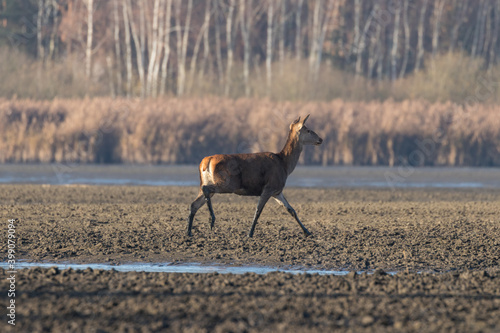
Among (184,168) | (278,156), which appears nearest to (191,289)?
(278,156)

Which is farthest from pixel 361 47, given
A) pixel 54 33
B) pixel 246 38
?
pixel 54 33

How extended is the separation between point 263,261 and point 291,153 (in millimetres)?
2807

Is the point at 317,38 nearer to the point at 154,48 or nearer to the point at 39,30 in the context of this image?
the point at 154,48

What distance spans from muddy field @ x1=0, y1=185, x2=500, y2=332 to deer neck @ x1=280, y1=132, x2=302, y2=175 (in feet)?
3.90

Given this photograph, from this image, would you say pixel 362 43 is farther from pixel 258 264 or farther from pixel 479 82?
pixel 258 264

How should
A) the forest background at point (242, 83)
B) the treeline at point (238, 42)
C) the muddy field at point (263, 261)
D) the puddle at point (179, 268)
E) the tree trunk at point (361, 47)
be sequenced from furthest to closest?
the tree trunk at point (361, 47) < the treeline at point (238, 42) < the forest background at point (242, 83) < the puddle at point (179, 268) < the muddy field at point (263, 261)

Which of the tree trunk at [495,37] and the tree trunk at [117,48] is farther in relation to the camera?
the tree trunk at [495,37]

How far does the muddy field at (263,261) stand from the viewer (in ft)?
27.6

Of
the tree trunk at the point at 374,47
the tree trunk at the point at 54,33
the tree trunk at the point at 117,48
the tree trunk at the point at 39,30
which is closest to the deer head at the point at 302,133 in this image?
the tree trunk at the point at 117,48

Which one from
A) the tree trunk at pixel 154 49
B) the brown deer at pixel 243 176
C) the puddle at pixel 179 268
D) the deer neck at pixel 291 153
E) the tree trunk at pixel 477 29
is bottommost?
the puddle at pixel 179 268

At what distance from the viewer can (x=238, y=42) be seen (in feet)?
199

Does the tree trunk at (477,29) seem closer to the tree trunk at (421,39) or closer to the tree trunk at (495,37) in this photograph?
the tree trunk at (495,37)

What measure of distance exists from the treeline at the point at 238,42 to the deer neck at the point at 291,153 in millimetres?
33465

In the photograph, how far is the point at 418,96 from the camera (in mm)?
51062
